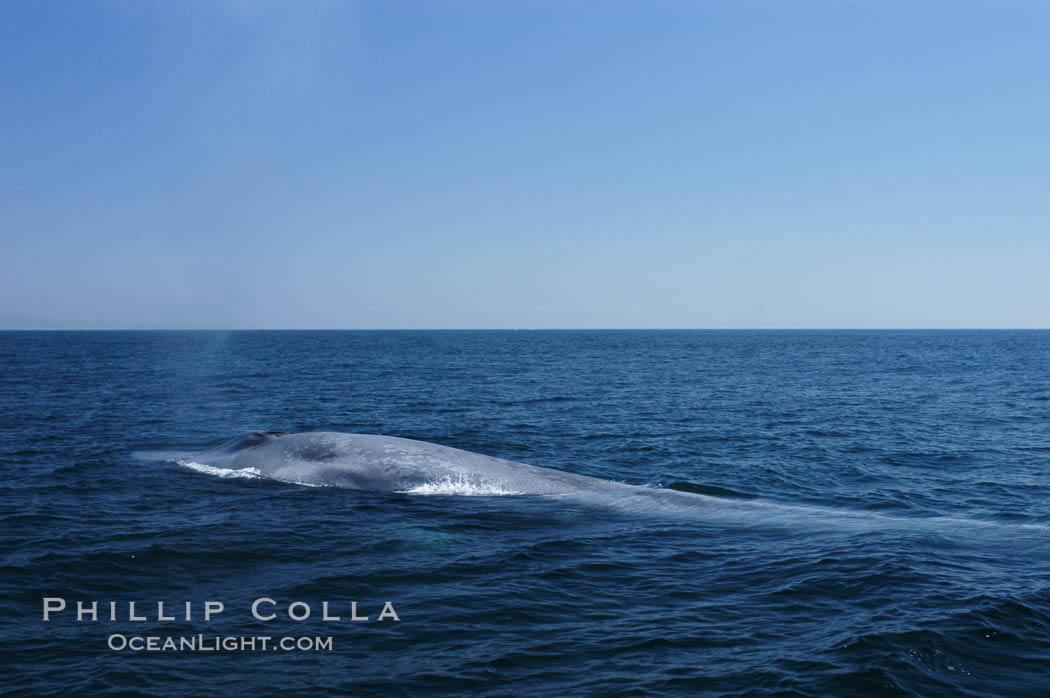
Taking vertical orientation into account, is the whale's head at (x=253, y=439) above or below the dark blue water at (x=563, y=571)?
above

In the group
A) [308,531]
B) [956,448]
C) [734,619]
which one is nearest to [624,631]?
[734,619]

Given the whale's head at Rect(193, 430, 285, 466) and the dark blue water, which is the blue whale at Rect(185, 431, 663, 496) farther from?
the dark blue water

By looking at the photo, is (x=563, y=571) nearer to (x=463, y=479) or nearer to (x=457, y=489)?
(x=457, y=489)

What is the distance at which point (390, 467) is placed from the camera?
19953 millimetres

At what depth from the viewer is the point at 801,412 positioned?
4247 cm

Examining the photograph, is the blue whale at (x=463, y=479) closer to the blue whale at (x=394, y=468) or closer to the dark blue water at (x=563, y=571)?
the blue whale at (x=394, y=468)

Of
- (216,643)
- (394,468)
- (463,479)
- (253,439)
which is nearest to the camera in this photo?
(216,643)

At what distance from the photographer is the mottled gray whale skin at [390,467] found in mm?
19484

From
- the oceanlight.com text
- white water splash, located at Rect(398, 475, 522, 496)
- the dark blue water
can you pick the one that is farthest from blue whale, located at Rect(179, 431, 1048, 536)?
the oceanlight.com text

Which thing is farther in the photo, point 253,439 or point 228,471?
point 253,439

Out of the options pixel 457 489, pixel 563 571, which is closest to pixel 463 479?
pixel 457 489

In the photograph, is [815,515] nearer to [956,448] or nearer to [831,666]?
[831,666]

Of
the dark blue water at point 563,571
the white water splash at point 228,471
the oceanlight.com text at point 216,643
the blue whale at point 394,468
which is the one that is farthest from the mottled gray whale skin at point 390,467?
the oceanlight.com text at point 216,643

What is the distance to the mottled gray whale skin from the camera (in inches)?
767
